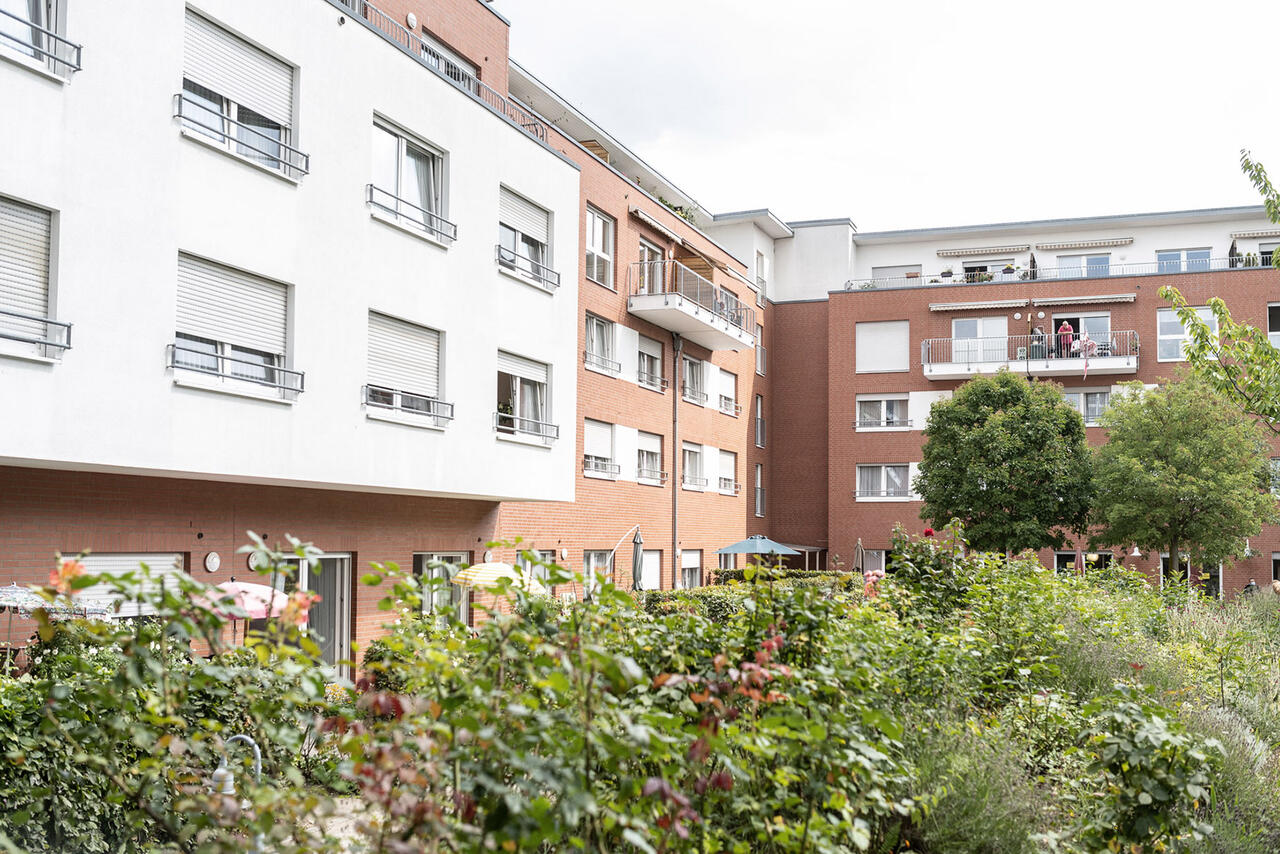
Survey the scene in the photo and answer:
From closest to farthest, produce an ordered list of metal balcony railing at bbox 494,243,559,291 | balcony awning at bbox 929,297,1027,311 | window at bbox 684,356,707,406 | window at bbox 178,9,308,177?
window at bbox 178,9,308,177
metal balcony railing at bbox 494,243,559,291
window at bbox 684,356,707,406
balcony awning at bbox 929,297,1027,311

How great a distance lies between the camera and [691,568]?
1127 inches

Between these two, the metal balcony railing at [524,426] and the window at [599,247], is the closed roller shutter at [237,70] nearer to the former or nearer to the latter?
the metal balcony railing at [524,426]

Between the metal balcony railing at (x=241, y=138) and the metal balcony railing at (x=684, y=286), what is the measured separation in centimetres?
1259

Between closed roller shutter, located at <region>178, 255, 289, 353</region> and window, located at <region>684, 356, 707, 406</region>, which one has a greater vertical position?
window, located at <region>684, 356, 707, 406</region>

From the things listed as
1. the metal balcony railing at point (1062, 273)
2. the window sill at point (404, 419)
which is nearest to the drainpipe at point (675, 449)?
the metal balcony railing at point (1062, 273)

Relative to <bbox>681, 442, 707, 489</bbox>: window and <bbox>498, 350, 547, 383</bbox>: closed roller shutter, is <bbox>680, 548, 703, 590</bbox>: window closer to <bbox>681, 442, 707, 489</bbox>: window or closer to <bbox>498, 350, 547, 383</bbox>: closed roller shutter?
<bbox>681, 442, 707, 489</bbox>: window

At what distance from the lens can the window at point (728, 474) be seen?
31.5 meters

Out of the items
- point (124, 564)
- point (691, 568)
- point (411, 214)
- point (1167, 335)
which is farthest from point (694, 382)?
point (124, 564)

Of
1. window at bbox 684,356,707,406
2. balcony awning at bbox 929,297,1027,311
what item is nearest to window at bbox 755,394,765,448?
window at bbox 684,356,707,406

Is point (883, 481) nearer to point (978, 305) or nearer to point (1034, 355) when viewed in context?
point (1034, 355)

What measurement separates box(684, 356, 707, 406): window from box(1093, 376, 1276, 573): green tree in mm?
10325

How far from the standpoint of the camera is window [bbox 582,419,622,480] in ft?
77.0

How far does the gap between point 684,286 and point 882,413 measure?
11.9 m

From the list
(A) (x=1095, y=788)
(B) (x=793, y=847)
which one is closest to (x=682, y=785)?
(B) (x=793, y=847)
